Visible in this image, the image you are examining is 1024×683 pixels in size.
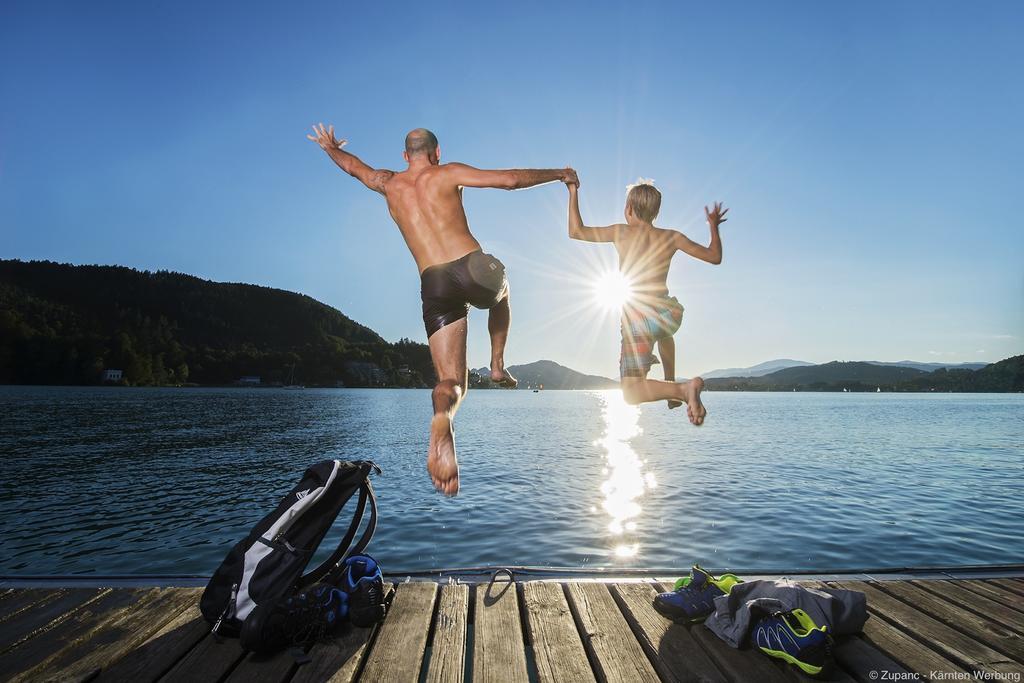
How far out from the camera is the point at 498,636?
526cm

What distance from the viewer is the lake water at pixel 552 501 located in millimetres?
15250

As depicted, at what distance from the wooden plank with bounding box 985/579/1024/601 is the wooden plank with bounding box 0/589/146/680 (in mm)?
9403

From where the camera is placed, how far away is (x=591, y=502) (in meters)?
22.5

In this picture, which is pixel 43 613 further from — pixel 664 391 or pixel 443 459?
pixel 664 391

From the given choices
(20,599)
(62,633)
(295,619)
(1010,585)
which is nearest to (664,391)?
(295,619)

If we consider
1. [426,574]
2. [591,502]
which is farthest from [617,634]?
[591,502]

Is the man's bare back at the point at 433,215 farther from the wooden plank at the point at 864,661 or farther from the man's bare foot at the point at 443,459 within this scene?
the wooden plank at the point at 864,661

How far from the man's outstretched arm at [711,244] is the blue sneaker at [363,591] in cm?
417

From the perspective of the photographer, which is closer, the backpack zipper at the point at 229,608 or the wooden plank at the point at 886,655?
the wooden plank at the point at 886,655

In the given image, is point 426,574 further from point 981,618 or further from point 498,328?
point 981,618

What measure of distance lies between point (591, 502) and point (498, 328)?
19096mm

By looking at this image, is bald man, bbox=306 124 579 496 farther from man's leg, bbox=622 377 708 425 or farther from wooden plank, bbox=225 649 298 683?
wooden plank, bbox=225 649 298 683

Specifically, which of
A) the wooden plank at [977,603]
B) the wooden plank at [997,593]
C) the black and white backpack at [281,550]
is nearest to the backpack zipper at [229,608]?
the black and white backpack at [281,550]

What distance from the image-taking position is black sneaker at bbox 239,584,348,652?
4754 millimetres
